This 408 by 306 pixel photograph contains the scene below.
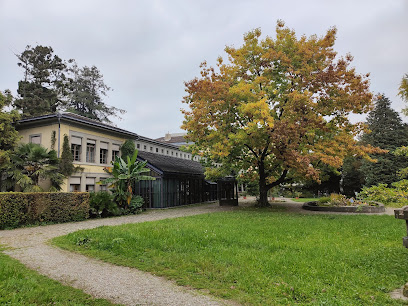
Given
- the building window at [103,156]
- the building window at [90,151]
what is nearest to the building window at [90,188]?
the building window at [90,151]

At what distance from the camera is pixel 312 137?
1769 centimetres

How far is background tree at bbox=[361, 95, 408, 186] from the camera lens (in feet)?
115

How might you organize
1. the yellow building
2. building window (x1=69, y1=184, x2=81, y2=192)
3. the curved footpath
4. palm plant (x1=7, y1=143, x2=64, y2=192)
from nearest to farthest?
the curved footpath, palm plant (x1=7, y1=143, x2=64, y2=192), the yellow building, building window (x1=69, y1=184, x2=81, y2=192)

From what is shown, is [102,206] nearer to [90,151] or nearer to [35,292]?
[90,151]

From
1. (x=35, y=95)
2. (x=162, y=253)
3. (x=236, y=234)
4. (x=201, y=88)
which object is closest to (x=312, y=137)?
(x=201, y=88)

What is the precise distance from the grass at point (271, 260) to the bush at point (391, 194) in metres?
1.52

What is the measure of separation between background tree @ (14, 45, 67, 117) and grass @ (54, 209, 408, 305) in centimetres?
3394

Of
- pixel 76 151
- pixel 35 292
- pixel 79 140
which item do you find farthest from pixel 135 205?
pixel 35 292

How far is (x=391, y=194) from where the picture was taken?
4121 mm

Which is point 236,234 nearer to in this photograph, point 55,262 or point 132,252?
point 132,252

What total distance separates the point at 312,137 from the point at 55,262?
15651 mm

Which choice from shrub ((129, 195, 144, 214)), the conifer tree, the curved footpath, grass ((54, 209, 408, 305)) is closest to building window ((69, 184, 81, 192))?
the conifer tree

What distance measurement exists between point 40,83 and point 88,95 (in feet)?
23.6

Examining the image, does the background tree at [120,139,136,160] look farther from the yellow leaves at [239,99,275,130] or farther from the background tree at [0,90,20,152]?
the yellow leaves at [239,99,275,130]
